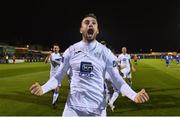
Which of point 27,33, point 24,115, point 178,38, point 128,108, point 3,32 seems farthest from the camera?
point 178,38

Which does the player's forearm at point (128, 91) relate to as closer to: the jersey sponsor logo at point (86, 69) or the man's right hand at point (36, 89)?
the jersey sponsor logo at point (86, 69)

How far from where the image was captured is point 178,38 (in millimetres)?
167625

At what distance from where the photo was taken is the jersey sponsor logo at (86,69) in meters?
5.44

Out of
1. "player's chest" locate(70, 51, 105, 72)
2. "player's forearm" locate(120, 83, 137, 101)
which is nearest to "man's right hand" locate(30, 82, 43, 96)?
"player's chest" locate(70, 51, 105, 72)

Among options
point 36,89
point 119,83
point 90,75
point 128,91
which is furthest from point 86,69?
point 36,89

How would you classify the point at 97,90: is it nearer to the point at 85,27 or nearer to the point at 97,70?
the point at 97,70

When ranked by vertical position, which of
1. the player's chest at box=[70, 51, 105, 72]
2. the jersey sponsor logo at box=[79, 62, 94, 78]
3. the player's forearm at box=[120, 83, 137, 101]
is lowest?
the player's forearm at box=[120, 83, 137, 101]

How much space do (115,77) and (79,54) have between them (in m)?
0.60

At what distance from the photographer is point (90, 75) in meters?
5.44

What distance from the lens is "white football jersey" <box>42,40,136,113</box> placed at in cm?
541

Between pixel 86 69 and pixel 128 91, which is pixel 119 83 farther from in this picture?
pixel 86 69

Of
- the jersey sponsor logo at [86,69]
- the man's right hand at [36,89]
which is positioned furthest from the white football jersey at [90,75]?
the man's right hand at [36,89]

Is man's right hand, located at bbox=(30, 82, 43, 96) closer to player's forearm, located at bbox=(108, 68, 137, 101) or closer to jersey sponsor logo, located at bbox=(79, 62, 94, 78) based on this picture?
jersey sponsor logo, located at bbox=(79, 62, 94, 78)

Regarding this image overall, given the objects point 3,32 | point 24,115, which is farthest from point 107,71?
point 3,32
